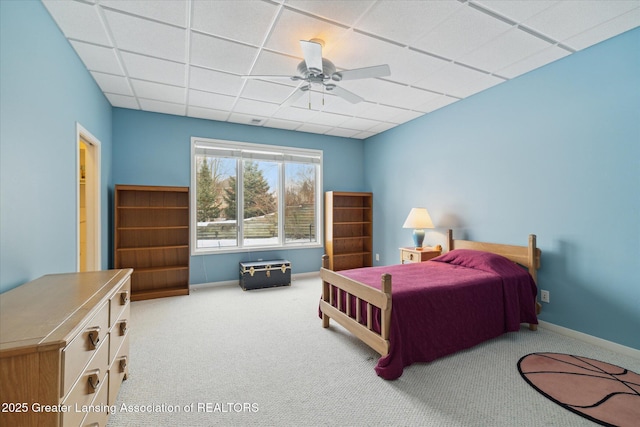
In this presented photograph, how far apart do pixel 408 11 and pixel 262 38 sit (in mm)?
1214

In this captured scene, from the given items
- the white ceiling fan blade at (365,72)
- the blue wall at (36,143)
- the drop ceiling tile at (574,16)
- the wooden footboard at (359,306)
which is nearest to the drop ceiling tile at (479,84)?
the drop ceiling tile at (574,16)

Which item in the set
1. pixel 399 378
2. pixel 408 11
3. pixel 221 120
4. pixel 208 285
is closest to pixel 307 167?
pixel 221 120

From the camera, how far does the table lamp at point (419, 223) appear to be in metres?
4.16

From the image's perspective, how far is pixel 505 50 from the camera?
271 centimetres

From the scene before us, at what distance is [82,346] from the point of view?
1257 mm

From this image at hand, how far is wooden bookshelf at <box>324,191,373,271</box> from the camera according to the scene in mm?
5516

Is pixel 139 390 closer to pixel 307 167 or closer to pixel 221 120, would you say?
pixel 221 120

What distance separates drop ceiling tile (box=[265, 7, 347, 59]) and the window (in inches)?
102

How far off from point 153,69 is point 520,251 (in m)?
4.47

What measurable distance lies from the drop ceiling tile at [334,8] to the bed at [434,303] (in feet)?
6.62

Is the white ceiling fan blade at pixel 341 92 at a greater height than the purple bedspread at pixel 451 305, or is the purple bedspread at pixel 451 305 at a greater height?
the white ceiling fan blade at pixel 341 92

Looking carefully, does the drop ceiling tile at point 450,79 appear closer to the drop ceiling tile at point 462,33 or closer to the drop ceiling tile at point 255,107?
the drop ceiling tile at point 462,33

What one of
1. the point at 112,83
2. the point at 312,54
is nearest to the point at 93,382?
the point at 312,54

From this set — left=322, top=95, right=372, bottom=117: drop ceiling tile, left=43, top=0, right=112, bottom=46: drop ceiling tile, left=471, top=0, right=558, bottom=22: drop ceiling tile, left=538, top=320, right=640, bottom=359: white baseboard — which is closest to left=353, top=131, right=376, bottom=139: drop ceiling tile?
left=322, top=95, right=372, bottom=117: drop ceiling tile
